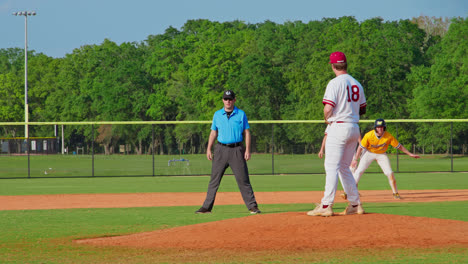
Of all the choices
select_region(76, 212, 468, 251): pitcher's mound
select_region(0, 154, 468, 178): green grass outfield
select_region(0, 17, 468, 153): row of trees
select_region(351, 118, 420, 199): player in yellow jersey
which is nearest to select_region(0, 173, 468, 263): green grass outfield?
select_region(76, 212, 468, 251): pitcher's mound

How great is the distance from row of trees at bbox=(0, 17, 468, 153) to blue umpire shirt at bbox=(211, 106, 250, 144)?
74.7 feet

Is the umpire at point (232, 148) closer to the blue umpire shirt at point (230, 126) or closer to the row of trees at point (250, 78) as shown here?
the blue umpire shirt at point (230, 126)

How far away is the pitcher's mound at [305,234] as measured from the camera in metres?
7.18

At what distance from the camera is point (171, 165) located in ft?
121

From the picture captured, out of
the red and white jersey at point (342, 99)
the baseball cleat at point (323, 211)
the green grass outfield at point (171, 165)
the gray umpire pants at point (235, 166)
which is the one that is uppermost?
the red and white jersey at point (342, 99)

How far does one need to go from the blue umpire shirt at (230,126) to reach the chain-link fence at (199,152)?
19.5 m

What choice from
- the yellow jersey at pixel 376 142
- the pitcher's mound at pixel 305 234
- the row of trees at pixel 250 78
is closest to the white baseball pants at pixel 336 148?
the pitcher's mound at pixel 305 234

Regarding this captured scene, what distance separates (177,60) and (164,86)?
4259 millimetres

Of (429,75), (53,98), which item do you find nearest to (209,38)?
(53,98)

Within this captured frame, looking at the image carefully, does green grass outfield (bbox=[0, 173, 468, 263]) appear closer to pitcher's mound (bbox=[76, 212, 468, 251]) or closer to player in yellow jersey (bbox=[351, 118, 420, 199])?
pitcher's mound (bbox=[76, 212, 468, 251])

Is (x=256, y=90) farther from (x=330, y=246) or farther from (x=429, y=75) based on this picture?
(x=330, y=246)

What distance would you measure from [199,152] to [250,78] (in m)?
31.5

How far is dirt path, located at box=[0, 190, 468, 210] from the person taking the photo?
45.6 feet

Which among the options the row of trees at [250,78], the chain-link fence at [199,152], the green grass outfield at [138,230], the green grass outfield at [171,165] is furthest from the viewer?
the row of trees at [250,78]
